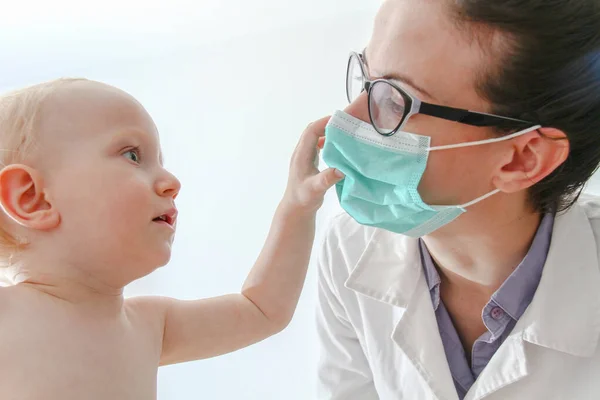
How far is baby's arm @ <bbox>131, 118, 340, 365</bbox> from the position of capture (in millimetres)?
1157

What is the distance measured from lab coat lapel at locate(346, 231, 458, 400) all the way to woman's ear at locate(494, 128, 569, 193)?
0.98ft

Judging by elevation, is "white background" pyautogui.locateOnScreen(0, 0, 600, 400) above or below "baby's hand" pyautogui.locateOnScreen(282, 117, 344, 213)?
above

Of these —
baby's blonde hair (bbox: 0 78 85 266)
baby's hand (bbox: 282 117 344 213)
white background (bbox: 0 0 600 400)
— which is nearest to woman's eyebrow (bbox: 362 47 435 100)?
baby's hand (bbox: 282 117 344 213)

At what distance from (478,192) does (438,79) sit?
238 millimetres

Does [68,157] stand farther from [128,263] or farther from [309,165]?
[309,165]

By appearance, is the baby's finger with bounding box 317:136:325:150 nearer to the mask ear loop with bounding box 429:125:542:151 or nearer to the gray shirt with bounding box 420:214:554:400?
the mask ear loop with bounding box 429:125:542:151

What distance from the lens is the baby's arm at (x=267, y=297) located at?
3.80 feet

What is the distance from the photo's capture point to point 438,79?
1.08m

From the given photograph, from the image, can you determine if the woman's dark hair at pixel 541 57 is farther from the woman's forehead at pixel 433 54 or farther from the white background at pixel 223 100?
the white background at pixel 223 100

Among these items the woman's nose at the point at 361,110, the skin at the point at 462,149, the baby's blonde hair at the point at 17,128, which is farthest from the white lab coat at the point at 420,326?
the baby's blonde hair at the point at 17,128

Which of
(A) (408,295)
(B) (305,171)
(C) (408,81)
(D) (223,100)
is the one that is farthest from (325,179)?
(D) (223,100)

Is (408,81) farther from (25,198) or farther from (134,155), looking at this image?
(25,198)

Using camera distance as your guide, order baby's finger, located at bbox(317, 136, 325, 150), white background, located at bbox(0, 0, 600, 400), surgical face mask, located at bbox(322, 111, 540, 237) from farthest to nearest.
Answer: white background, located at bbox(0, 0, 600, 400), baby's finger, located at bbox(317, 136, 325, 150), surgical face mask, located at bbox(322, 111, 540, 237)

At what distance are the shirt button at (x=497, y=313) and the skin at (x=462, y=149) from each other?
61mm
